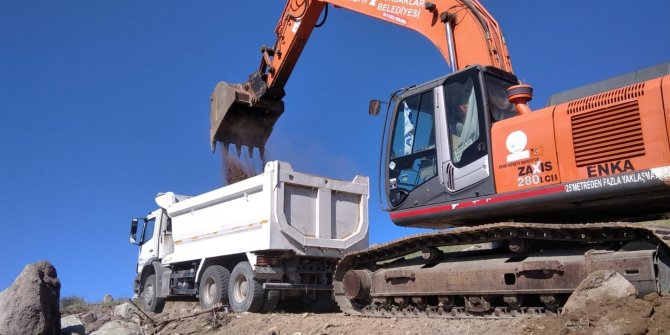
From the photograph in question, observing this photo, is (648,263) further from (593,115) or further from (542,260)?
(593,115)

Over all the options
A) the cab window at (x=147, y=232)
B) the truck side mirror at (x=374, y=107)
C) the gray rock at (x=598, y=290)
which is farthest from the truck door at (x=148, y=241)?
the gray rock at (x=598, y=290)

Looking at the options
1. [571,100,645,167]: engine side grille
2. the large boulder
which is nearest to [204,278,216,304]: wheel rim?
the large boulder

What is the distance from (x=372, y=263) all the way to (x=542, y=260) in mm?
2782

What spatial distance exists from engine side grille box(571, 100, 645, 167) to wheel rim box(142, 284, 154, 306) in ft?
39.4

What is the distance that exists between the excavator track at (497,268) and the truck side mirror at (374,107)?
70.3 inches

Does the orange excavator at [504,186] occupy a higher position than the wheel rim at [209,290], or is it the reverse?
the orange excavator at [504,186]

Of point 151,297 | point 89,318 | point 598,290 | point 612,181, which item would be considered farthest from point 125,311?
point 612,181

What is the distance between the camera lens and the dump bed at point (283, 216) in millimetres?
10586

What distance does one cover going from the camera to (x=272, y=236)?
34.1ft

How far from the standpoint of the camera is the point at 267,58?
1270 cm

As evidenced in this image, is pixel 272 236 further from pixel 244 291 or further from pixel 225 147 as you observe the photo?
pixel 225 147

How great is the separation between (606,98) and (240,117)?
8522mm

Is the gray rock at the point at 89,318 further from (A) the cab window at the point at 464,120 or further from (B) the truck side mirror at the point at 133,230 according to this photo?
(A) the cab window at the point at 464,120

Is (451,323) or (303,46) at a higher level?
(303,46)
